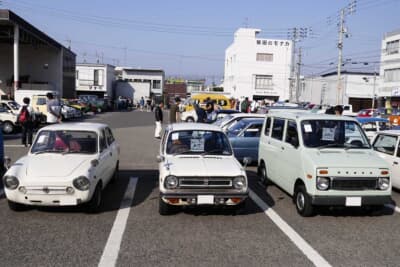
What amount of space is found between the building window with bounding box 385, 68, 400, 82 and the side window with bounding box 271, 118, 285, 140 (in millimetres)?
57036

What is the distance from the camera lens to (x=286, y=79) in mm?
76438

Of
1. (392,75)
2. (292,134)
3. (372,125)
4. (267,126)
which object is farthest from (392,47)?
(292,134)

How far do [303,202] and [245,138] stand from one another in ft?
16.9

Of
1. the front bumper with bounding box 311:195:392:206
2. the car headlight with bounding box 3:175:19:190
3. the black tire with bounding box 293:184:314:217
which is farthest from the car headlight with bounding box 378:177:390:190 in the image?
the car headlight with bounding box 3:175:19:190

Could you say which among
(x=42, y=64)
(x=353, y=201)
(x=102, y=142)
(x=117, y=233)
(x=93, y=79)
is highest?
(x=42, y=64)

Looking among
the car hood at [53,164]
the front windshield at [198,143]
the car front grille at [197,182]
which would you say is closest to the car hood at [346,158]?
the front windshield at [198,143]

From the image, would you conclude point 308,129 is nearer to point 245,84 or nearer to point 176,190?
point 176,190

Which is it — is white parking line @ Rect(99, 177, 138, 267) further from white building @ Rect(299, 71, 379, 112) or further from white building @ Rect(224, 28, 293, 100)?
white building @ Rect(224, 28, 293, 100)

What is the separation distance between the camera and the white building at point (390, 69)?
59.4 metres

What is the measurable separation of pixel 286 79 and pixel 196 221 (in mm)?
72514

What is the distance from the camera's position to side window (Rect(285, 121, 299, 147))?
7680mm

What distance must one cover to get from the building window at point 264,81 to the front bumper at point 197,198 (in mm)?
71762

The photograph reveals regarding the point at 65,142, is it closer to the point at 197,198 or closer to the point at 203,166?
the point at 203,166

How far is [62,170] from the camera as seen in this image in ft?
21.7
